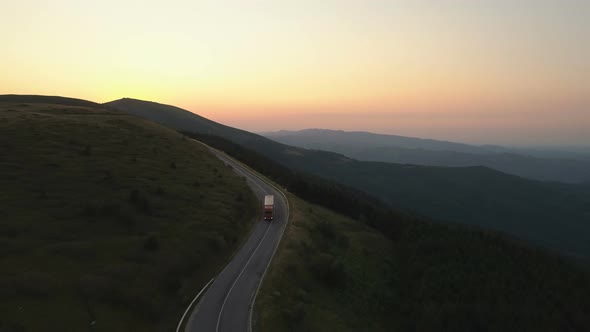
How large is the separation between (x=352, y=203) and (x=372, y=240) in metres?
28.6

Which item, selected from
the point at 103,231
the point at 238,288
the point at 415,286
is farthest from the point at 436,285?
the point at 103,231

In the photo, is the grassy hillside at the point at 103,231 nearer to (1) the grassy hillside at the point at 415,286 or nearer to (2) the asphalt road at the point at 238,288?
(2) the asphalt road at the point at 238,288

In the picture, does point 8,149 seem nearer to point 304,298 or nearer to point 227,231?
point 227,231

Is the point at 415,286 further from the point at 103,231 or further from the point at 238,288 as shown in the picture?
the point at 103,231

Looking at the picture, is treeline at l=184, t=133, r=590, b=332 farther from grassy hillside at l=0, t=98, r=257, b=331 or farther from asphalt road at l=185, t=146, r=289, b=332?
grassy hillside at l=0, t=98, r=257, b=331

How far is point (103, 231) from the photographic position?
35.7 metres

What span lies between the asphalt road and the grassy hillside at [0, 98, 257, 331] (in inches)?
63.4

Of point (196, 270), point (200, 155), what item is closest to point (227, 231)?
Result: point (196, 270)

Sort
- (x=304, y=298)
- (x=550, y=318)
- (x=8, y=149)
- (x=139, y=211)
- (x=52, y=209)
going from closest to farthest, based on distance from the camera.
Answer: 1. (x=304, y=298)
2. (x=52, y=209)
3. (x=550, y=318)
4. (x=139, y=211)
5. (x=8, y=149)

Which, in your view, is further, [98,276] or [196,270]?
[196,270]

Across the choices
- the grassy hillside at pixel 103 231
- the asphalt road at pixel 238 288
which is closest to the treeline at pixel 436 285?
the asphalt road at pixel 238 288

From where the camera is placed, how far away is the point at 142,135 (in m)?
88.0

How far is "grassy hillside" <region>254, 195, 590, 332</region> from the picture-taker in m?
34.9

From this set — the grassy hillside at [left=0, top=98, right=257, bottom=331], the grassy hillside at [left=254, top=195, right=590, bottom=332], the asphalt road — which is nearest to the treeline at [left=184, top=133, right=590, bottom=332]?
the grassy hillside at [left=254, top=195, right=590, bottom=332]
